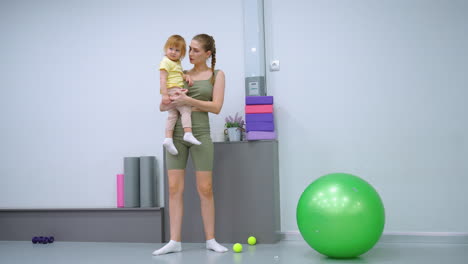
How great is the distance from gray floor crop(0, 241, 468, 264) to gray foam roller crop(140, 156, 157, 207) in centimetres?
41

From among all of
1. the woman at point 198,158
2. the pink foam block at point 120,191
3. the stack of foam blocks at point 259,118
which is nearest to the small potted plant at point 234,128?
the stack of foam blocks at point 259,118

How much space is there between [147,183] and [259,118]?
122cm

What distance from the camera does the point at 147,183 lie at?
4.61 meters

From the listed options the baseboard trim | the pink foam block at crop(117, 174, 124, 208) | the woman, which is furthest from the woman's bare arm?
the baseboard trim

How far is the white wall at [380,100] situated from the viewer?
4125 millimetres

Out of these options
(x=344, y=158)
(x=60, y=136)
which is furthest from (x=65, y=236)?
(x=344, y=158)

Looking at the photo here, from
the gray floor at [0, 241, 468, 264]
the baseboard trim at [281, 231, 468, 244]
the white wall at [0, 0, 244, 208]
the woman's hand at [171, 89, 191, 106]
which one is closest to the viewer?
the gray floor at [0, 241, 468, 264]

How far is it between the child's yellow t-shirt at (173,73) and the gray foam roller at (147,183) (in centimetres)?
110

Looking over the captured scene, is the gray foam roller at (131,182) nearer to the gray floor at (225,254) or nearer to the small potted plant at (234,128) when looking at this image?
the gray floor at (225,254)

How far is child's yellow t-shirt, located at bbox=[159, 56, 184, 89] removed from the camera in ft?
12.2

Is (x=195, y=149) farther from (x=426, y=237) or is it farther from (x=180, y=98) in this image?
(x=426, y=237)

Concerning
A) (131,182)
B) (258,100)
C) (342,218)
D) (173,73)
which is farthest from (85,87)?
(342,218)

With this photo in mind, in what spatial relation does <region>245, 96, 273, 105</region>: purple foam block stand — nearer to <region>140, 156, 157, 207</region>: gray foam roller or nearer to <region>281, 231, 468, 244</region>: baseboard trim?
<region>140, 156, 157, 207</region>: gray foam roller

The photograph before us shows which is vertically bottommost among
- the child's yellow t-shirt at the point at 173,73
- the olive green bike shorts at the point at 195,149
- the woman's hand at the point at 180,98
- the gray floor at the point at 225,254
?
the gray floor at the point at 225,254
